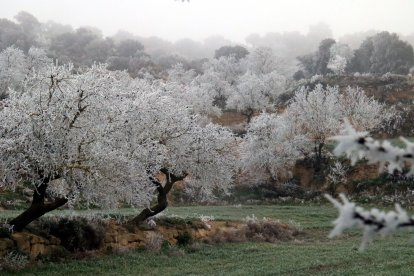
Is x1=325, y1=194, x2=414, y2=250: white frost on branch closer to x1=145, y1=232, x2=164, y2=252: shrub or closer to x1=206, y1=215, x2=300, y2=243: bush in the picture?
x1=145, y1=232, x2=164, y2=252: shrub

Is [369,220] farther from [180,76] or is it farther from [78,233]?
[180,76]

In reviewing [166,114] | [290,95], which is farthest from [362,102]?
[166,114]

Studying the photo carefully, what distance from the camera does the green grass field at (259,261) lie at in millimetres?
18969

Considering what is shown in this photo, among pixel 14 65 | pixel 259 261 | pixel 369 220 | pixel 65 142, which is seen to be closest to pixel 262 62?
pixel 14 65

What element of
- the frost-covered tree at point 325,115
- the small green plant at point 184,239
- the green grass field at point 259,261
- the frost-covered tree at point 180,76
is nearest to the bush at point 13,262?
the green grass field at point 259,261

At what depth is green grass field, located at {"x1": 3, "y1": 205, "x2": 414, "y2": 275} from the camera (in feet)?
62.2

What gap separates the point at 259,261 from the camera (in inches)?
844

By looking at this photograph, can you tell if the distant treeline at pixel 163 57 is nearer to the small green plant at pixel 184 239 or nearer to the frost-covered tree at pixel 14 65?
the frost-covered tree at pixel 14 65

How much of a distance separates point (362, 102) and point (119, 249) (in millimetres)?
50189

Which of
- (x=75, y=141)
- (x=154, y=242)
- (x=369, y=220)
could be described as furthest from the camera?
(x=154, y=242)

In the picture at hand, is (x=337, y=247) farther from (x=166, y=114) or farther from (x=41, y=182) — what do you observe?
(x=41, y=182)

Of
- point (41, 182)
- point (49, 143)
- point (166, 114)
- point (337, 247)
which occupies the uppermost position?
point (166, 114)

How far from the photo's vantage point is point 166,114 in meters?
26.4

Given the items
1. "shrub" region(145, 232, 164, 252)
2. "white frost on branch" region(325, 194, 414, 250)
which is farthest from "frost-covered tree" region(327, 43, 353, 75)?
"white frost on branch" region(325, 194, 414, 250)
